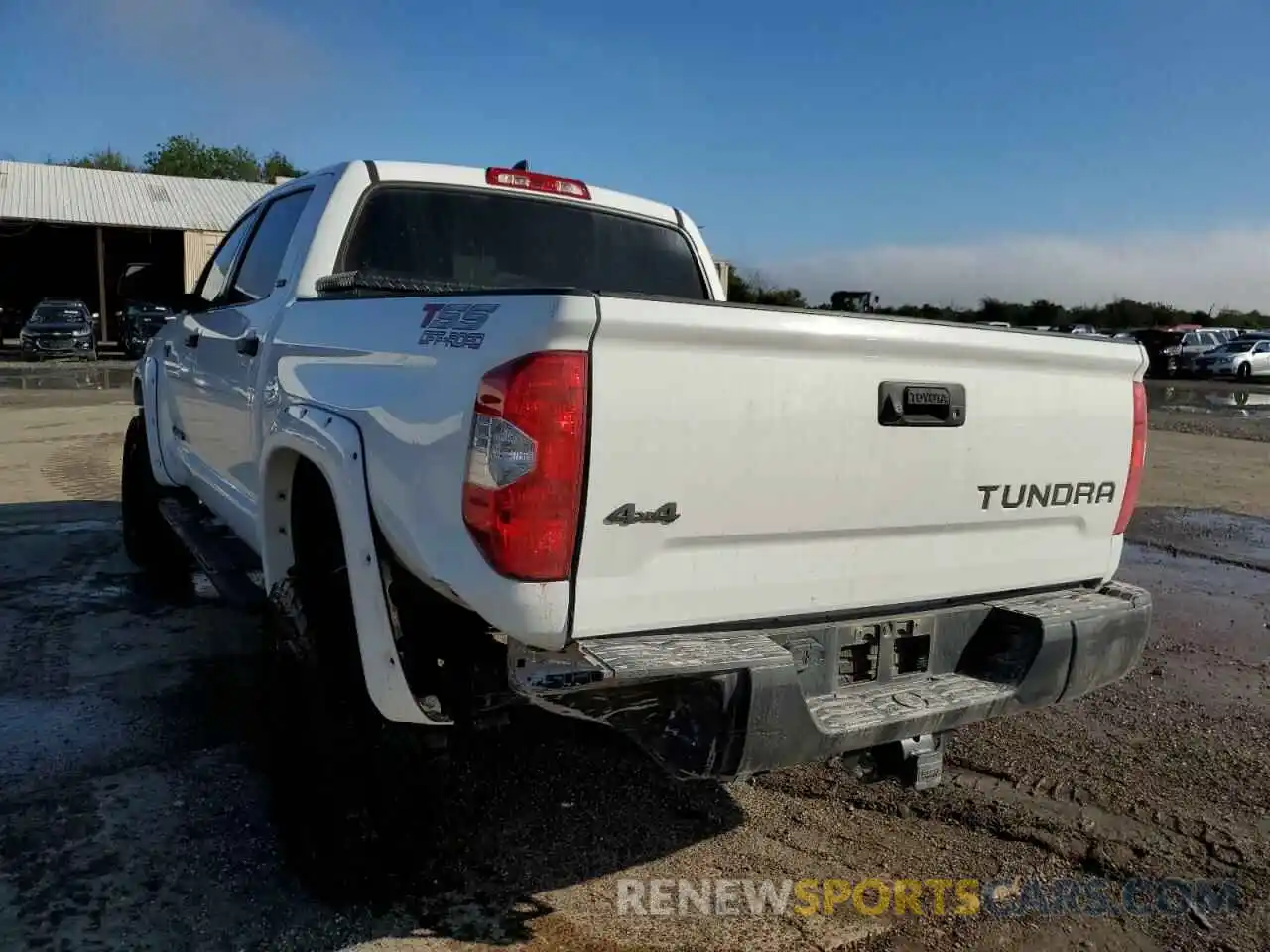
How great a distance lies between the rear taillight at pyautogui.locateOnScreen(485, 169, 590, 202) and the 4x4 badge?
2.25m

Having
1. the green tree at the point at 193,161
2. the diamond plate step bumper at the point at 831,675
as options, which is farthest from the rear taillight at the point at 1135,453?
the green tree at the point at 193,161

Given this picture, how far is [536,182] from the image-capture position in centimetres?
419

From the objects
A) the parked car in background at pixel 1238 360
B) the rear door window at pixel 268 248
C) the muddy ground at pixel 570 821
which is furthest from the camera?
the parked car in background at pixel 1238 360

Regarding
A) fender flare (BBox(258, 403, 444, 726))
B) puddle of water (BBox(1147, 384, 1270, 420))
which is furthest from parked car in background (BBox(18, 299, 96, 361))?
fender flare (BBox(258, 403, 444, 726))

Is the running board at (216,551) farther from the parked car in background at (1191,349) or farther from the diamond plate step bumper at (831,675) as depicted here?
the parked car in background at (1191,349)

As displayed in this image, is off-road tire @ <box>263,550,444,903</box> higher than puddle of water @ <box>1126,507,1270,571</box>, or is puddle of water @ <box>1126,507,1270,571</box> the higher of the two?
off-road tire @ <box>263,550,444,903</box>

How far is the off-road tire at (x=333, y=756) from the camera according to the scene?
266 centimetres

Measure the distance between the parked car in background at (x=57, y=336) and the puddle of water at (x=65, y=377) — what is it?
1.50 m

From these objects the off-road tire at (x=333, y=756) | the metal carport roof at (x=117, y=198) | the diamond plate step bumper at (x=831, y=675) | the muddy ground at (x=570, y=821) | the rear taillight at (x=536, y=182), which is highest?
the metal carport roof at (x=117, y=198)

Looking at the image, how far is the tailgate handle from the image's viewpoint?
2.60 metres

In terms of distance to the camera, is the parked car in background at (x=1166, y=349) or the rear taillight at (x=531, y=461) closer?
the rear taillight at (x=531, y=461)

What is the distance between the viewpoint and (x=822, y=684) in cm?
257

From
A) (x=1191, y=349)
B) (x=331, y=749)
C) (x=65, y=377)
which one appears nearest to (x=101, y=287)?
(x=65, y=377)

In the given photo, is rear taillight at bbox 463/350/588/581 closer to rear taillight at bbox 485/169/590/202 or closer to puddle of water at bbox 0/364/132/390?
rear taillight at bbox 485/169/590/202
